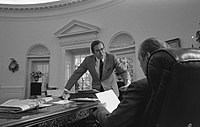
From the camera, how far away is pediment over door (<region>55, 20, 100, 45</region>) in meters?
5.07

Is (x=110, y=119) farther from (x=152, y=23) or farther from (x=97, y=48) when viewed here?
(x=152, y=23)

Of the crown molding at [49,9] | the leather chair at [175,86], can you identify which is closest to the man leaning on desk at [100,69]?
the leather chair at [175,86]

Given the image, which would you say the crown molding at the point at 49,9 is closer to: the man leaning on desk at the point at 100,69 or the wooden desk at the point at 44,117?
the man leaning on desk at the point at 100,69

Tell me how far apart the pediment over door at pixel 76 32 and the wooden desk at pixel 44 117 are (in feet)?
13.0

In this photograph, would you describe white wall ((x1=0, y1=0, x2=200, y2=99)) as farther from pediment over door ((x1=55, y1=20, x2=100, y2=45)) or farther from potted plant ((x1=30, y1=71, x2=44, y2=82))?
potted plant ((x1=30, y1=71, x2=44, y2=82))

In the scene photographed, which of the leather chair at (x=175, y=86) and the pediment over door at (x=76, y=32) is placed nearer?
the leather chair at (x=175, y=86)

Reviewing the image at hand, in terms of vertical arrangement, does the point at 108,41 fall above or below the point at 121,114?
above

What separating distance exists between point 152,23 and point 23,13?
4.54 metres

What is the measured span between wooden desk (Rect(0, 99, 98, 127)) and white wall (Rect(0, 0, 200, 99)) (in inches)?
109

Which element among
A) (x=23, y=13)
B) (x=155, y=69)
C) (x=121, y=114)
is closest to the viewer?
(x=155, y=69)

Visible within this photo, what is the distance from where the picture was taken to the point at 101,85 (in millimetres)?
2059

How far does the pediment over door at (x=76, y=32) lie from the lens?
5.07 metres

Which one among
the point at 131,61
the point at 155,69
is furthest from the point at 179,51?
the point at 131,61

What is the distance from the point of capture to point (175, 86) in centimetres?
60
